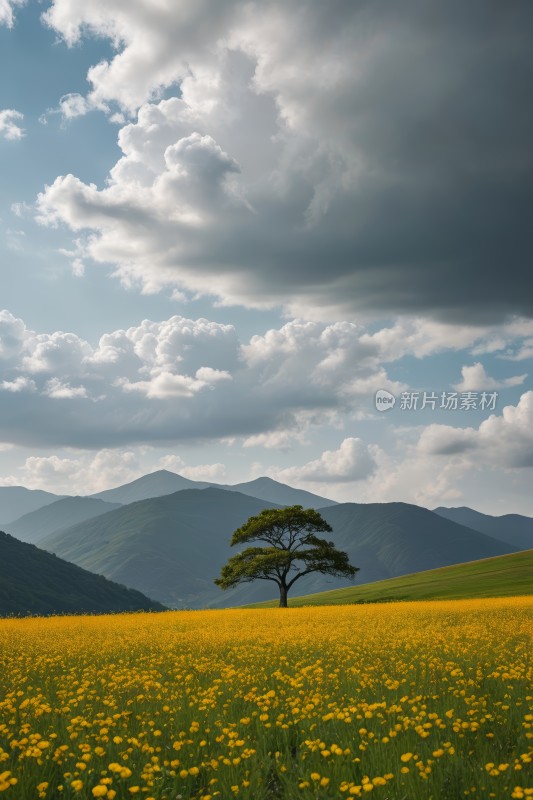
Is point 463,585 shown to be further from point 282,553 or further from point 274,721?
point 274,721

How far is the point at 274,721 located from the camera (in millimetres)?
10102

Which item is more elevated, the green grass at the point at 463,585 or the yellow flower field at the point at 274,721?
the yellow flower field at the point at 274,721

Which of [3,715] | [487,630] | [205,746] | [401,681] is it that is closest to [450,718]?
[401,681]

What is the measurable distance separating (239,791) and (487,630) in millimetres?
17871

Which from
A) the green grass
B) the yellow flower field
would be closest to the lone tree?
the green grass

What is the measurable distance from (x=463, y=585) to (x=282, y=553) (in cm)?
2012

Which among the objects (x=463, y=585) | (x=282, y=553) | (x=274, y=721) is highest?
(x=282, y=553)

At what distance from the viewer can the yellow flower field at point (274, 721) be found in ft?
23.9

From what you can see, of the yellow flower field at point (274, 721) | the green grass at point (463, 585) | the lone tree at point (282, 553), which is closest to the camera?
the yellow flower field at point (274, 721)

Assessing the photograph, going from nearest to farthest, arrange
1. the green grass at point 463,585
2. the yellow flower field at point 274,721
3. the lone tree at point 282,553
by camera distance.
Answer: the yellow flower field at point 274,721 < the green grass at point 463,585 < the lone tree at point 282,553

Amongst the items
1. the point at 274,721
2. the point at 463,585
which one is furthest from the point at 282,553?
the point at 274,721

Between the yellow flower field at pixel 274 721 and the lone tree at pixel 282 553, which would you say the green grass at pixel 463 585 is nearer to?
the lone tree at pixel 282 553

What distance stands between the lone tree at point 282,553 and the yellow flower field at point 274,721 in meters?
39.6

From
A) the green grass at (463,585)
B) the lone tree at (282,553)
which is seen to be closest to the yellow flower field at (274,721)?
the lone tree at (282,553)
